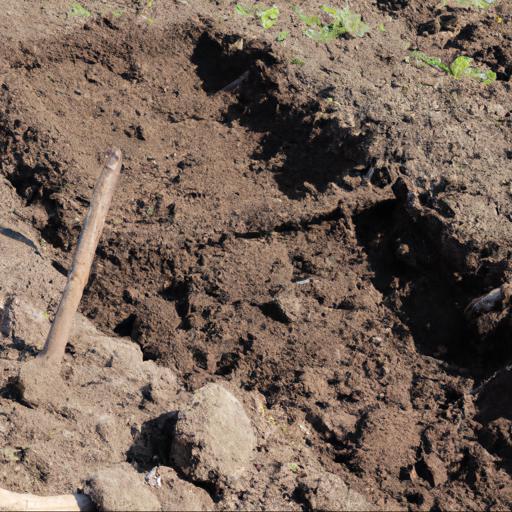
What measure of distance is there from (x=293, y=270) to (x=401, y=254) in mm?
648

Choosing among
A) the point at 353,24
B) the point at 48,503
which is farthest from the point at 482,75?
the point at 48,503

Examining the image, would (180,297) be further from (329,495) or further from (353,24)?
(353,24)

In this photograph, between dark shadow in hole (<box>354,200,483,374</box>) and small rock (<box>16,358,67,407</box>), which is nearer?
small rock (<box>16,358,67,407</box>)

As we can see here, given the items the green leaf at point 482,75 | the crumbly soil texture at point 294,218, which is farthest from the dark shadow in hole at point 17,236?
the green leaf at point 482,75

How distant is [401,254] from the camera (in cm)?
481

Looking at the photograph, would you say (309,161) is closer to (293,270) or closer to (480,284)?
(293,270)

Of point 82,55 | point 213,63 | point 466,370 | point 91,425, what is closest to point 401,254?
point 466,370

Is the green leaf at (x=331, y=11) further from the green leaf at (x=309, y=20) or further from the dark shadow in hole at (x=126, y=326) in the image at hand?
the dark shadow in hole at (x=126, y=326)

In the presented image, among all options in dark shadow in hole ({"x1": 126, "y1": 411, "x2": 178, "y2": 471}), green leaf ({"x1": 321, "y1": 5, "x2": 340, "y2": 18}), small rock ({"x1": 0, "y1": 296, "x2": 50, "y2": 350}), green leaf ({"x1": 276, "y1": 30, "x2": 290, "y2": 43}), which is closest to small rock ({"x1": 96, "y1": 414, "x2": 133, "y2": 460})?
dark shadow in hole ({"x1": 126, "y1": 411, "x2": 178, "y2": 471})

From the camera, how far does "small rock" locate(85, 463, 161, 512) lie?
324 centimetres

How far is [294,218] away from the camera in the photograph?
201 inches

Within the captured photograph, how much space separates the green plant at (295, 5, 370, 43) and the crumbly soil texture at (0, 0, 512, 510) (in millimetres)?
94

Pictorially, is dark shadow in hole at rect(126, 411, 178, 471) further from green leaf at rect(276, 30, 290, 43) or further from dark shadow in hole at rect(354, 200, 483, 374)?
green leaf at rect(276, 30, 290, 43)

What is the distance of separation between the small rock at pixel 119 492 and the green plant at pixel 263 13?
4.38 m
